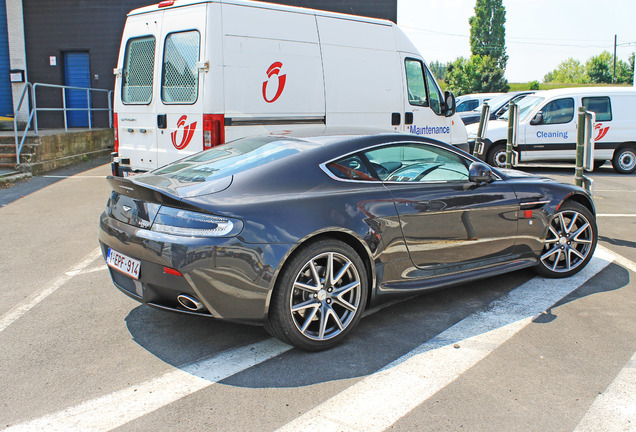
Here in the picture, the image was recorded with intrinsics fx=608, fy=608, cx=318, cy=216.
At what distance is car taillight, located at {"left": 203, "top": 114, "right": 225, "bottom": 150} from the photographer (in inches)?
279

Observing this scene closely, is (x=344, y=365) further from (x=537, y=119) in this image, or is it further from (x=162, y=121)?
(x=537, y=119)

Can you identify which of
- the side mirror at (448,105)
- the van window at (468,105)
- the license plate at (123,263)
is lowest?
the license plate at (123,263)

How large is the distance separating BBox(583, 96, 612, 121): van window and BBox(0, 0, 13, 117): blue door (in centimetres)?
1652

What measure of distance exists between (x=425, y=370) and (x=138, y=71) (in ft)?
20.3

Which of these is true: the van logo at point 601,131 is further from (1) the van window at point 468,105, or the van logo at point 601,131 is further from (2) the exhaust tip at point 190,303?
(2) the exhaust tip at point 190,303

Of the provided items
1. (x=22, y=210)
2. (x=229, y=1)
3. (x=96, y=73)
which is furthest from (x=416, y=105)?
(x=96, y=73)

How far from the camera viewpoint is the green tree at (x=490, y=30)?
338 ft

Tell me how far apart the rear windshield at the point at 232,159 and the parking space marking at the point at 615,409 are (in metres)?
2.42

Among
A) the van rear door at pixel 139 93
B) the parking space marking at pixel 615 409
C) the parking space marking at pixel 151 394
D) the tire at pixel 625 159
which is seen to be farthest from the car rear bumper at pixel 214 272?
the tire at pixel 625 159

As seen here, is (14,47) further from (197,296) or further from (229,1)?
(197,296)

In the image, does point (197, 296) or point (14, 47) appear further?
point (14, 47)

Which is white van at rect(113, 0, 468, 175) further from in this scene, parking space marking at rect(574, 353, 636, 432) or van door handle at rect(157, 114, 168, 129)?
parking space marking at rect(574, 353, 636, 432)

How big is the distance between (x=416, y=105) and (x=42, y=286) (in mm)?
6226

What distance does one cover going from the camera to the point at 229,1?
7148mm
